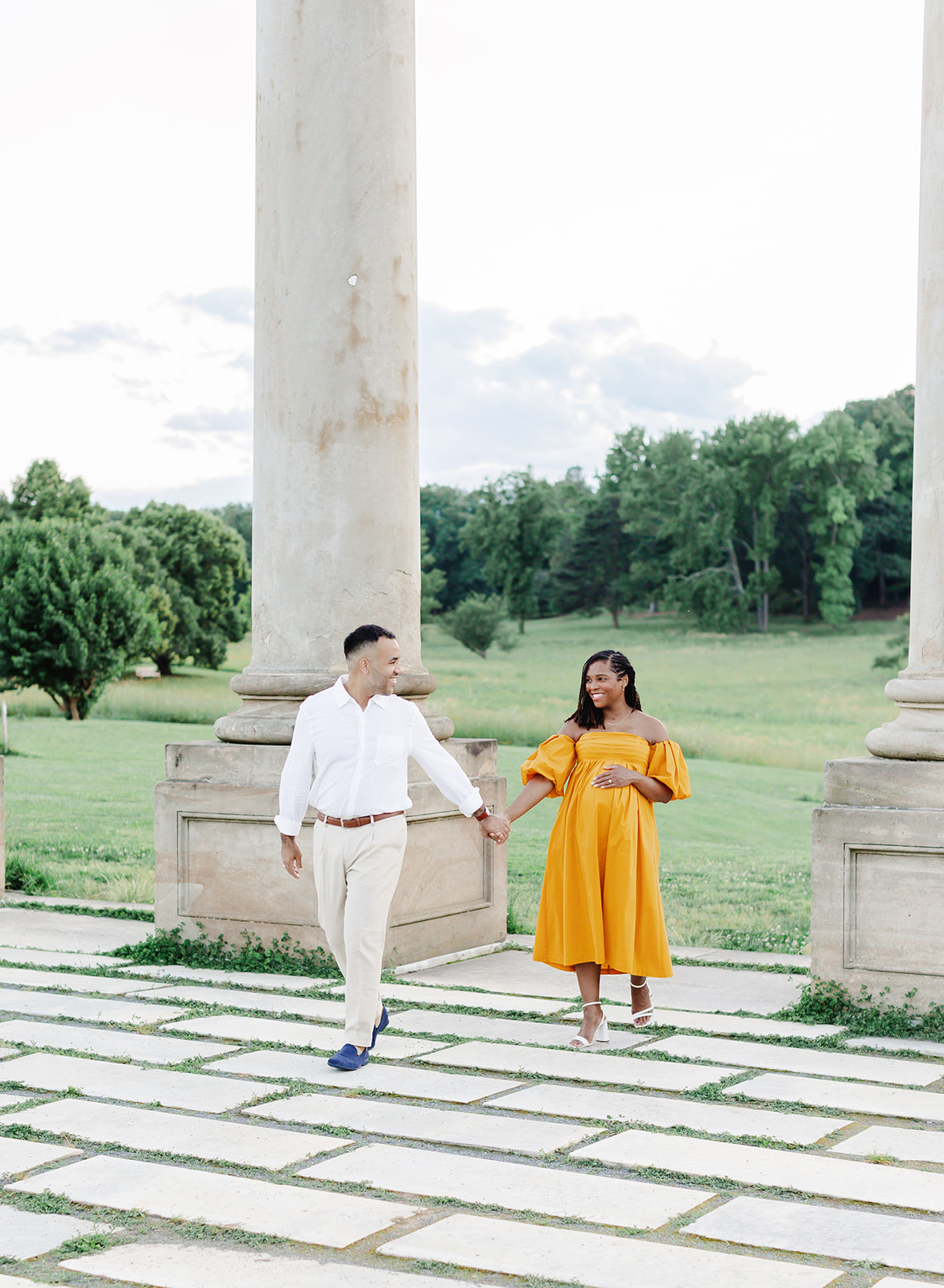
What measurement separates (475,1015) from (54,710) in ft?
137

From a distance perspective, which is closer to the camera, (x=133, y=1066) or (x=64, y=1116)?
(x=64, y=1116)

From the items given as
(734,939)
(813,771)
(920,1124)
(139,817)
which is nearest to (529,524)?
(813,771)

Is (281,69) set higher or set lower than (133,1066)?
higher

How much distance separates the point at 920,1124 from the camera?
562cm

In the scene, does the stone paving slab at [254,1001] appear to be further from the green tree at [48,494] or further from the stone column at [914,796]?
A: the green tree at [48,494]

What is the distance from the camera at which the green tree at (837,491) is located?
5894 centimetres

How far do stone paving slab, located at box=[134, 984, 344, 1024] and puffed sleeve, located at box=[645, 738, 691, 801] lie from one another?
2.00m

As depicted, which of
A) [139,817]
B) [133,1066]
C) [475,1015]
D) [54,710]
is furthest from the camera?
[54,710]

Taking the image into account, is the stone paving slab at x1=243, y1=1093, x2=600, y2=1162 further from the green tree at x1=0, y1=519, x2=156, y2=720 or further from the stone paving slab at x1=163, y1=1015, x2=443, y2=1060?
the green tree at x1=0, y1=519, x2=156, y2=720

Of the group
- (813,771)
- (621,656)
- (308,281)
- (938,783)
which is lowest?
(813,771)

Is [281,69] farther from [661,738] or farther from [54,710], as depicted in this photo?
[54,710]

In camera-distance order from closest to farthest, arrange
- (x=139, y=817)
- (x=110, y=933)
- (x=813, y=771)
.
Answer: (x=110, y=933)
(x=139, y=817)
(x=813, y=771)

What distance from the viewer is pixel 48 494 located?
2409 inches

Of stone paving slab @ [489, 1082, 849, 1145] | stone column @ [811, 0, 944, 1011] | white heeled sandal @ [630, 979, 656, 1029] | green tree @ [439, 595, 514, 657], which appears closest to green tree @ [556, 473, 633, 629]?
green tree @ [439, 595, 514, 657]
